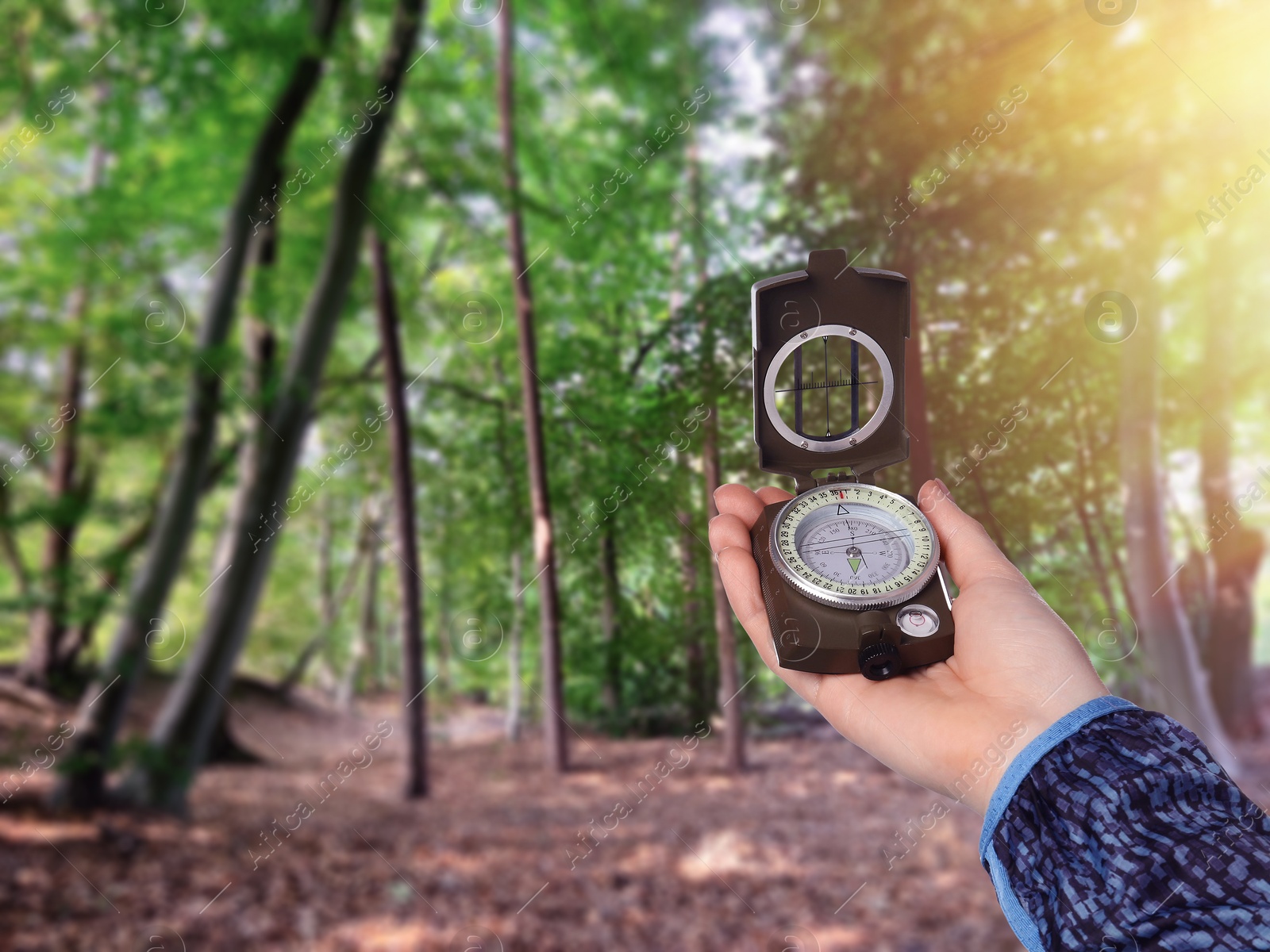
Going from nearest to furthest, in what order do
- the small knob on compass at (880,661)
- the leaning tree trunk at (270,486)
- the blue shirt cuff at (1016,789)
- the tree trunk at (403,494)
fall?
the blue shirt cuff at (1016,789)
the small knob on compass at (880,661)
the tree trunk at (403,494)
the leaning tree trunk at (270,486)

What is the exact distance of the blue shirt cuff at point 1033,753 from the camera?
0.76m

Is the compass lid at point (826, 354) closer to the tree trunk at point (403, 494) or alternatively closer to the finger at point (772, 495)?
the finger at point (772, 495)

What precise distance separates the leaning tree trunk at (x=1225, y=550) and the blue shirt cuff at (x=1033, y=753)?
139 cm

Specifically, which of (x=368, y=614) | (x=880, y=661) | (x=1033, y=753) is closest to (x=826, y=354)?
(x=880, y=661)

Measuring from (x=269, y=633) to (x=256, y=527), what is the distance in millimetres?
4091

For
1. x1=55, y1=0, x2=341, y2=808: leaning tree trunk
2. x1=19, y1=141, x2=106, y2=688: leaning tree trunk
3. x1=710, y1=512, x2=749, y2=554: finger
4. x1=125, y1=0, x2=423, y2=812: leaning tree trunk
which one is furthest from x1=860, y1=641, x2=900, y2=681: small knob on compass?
x1=19, y1=141, x2=106, y2=688: leaning tree trunk

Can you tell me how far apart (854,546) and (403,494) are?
4.92 feet

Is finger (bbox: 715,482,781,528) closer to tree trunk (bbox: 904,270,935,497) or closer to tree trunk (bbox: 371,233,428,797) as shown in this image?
tree trunk (bbox: 904,270,935,497)

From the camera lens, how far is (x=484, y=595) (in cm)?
184

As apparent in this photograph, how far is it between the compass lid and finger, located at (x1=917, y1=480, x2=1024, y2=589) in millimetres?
93

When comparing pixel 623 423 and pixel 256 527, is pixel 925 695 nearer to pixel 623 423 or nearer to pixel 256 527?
pixel 623 423

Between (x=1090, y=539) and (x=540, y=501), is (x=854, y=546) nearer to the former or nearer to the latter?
(x=540, y=501)

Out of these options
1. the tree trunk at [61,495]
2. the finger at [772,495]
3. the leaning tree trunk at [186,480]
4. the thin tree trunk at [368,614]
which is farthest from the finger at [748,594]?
the tree trunk at [61,495]

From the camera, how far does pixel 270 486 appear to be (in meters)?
3.67
